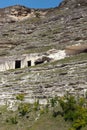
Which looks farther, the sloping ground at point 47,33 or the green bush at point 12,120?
the sloping ground at point 47,33

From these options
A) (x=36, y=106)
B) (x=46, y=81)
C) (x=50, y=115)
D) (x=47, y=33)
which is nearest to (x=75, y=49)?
(x=47, y=33)

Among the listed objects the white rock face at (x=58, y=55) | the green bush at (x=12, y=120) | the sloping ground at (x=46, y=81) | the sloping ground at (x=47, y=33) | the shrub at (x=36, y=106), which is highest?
the sloping ground at (x=47, y=33)

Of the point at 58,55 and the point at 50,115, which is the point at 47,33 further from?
the point at 50,115

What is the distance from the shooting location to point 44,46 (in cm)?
3941

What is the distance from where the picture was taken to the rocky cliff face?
27.5 meters

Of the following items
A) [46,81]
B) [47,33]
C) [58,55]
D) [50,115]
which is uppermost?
[47,33]

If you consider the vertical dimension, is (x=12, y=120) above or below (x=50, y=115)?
below

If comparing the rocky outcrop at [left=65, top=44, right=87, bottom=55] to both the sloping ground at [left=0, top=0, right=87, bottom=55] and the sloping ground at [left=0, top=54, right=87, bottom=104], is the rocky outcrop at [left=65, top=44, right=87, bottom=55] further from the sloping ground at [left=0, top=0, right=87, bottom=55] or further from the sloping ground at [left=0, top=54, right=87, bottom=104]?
the sloping ground at [left=0, top=54, right=87, bottom=104]

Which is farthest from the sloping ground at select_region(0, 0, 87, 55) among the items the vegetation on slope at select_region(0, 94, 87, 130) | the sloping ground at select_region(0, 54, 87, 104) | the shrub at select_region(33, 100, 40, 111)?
the vegetation on slope at select_region(0, 94, 87, 130)

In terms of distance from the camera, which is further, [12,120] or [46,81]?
[46,81]

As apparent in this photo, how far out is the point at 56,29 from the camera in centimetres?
4238

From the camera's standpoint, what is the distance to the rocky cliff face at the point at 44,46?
90.1 feet

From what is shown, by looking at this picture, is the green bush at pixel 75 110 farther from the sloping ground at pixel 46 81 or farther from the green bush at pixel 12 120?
the green bush at pixel 12 120

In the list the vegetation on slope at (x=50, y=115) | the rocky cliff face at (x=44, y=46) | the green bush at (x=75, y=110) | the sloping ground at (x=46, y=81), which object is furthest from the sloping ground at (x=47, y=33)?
the green bush at (x=75, y=110)
